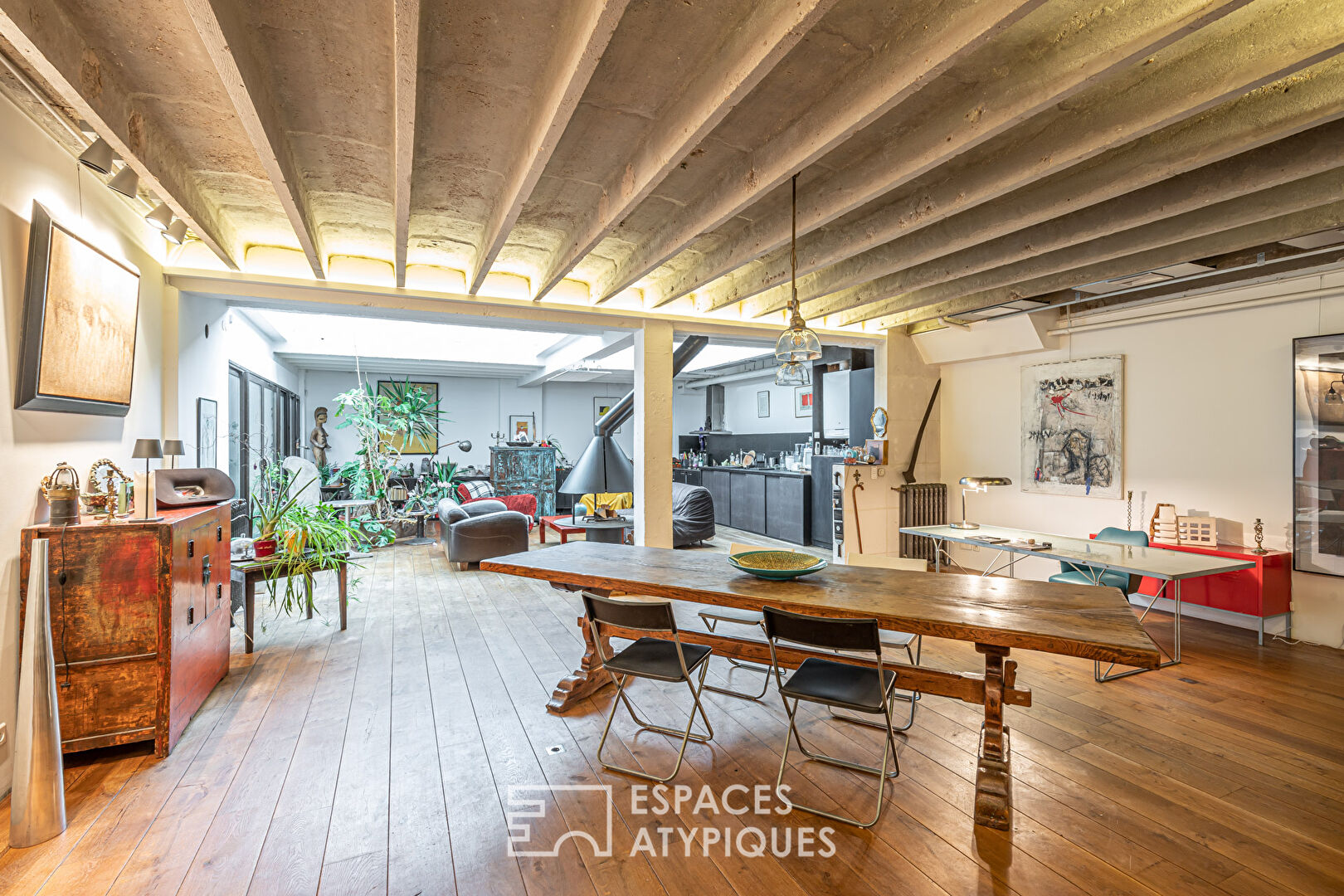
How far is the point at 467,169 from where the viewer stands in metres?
3.22

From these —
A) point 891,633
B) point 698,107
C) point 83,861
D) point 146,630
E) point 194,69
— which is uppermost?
point 194,69

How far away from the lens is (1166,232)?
11.8 ft

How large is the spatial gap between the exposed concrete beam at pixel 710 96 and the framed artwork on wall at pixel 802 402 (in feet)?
24.6

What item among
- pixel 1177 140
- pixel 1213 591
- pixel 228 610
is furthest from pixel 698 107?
pixel 1213 591

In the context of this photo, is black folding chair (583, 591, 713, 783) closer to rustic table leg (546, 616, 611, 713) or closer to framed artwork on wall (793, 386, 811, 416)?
rustic table leg (546, 616, 611, 713)

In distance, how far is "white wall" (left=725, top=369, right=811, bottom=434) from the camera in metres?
11.0

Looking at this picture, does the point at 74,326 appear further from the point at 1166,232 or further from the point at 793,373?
the point at 1166,232

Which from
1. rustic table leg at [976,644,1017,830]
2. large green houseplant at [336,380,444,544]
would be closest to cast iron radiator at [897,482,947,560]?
rustic table leg at [976,644,1017,830]

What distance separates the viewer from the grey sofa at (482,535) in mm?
6723

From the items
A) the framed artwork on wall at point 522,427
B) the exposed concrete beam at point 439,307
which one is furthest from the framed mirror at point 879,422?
the framed artwork on wall at point 522,427

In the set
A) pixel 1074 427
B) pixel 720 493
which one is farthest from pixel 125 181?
pixel 720 493

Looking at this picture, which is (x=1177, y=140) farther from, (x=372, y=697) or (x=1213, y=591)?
(x=372, y=697)

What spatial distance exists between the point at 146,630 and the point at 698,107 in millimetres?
3242

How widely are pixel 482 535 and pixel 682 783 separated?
471cm
